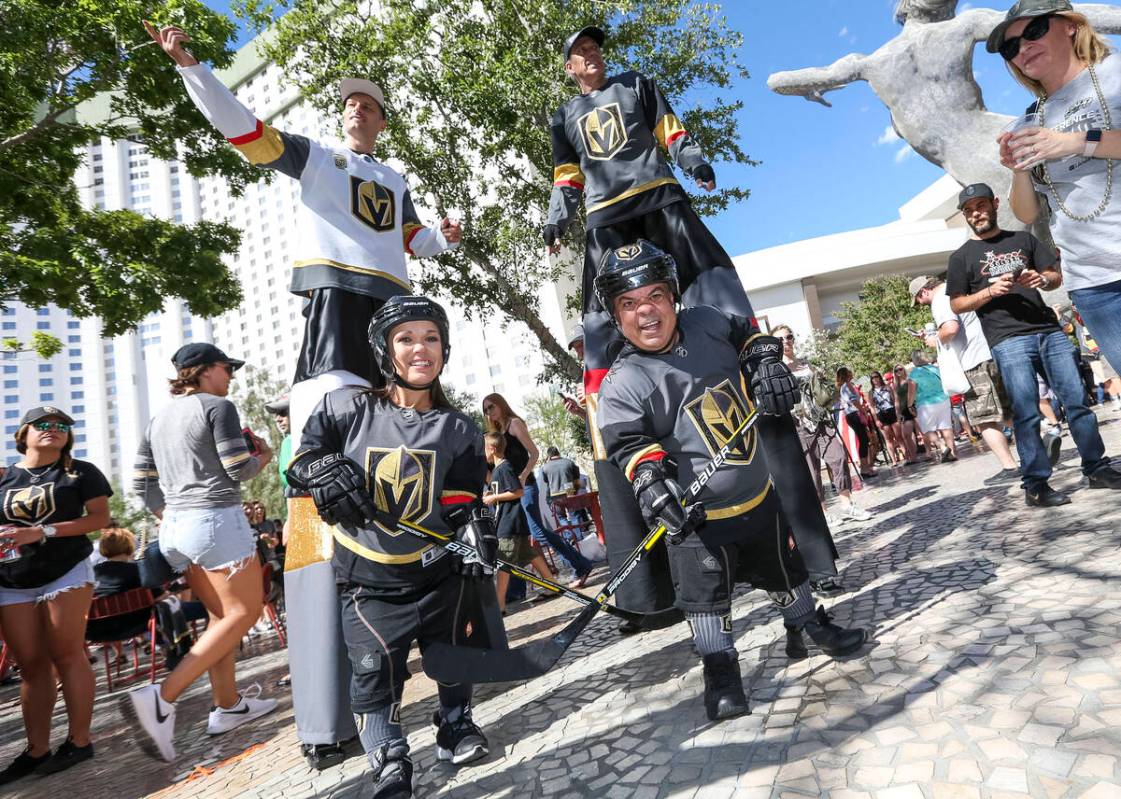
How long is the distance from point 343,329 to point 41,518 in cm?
255

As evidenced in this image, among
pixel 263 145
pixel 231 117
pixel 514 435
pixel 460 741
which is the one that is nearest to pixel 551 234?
pixel 263 145

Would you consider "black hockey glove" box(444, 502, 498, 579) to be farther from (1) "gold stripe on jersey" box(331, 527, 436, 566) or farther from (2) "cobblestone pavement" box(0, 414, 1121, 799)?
(2) "cobblestone pavement" box(0, 414, 1121, 799)

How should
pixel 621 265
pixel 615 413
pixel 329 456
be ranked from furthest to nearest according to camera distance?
pixel 621 265 < pixel 615 413 < pixel 329 456

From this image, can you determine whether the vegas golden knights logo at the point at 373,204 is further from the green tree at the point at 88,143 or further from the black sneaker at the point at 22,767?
the green tree at the point at 88,143

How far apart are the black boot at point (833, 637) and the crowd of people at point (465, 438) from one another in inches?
0.5

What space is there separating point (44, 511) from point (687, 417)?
4001 mm

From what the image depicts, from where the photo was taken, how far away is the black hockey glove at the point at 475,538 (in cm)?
236

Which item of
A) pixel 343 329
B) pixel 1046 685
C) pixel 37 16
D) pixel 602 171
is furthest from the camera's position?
pixel 37 16

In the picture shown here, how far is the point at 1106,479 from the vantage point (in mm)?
3943

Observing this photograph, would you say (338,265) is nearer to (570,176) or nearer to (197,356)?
(197,356)

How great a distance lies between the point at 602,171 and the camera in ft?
12.0

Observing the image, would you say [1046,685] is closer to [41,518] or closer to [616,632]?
[616,632]

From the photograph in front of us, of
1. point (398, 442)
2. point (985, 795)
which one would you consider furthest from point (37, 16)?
point (985, 795)

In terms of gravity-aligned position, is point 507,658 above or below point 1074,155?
below
